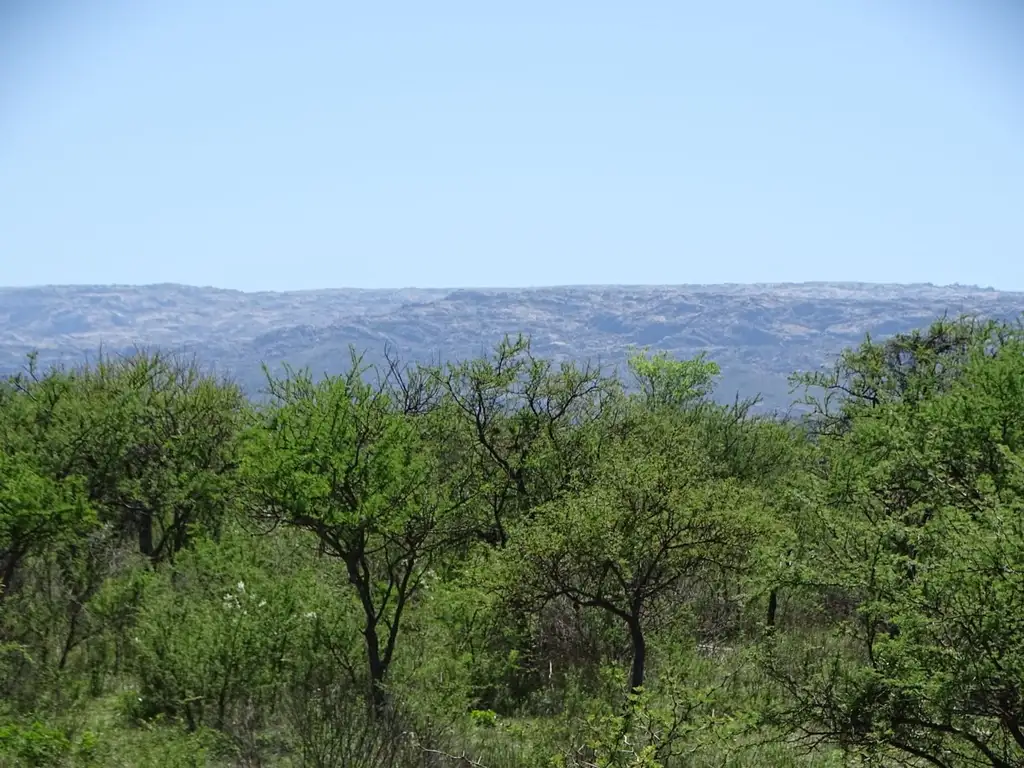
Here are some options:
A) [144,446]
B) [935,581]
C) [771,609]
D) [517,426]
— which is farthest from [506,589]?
[144,446]

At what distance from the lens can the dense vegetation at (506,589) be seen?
1364cm

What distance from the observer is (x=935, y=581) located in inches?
483

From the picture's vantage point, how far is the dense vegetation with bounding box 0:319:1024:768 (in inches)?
537

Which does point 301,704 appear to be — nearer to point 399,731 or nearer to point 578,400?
point 399,731

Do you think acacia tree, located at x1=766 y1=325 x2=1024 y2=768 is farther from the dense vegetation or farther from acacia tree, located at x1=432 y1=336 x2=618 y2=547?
acacia tree, located at x1=432 y1=336 x2=618 y2=547

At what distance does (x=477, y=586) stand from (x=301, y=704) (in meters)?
6.27

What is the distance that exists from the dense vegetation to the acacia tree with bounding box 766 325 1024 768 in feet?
0.23

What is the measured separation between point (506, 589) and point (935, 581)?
337 inches

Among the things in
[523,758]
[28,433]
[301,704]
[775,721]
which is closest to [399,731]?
[301,704]

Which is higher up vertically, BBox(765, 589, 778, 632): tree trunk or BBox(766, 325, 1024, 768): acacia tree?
BBox(766, 325, 1024, 768): acacia tree

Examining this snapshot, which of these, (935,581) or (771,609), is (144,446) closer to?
(771,609)

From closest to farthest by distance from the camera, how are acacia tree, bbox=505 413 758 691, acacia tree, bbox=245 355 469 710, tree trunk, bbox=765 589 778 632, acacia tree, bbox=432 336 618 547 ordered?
acacia tree, bbox=245 355 469 710, acacia tree, bbox=505 413 758 691, tree trunk, bbox=765 589 778 632, acacia tree, bbox=432 336 618 547

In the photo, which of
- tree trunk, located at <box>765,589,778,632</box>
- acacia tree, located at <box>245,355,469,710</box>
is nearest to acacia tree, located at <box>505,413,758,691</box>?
acacia tree, located at <box>245,355,469,710</box>

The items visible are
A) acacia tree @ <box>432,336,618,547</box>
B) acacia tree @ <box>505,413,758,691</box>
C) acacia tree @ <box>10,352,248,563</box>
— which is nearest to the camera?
acacia tree @ <box>505,413,758,691</box>
